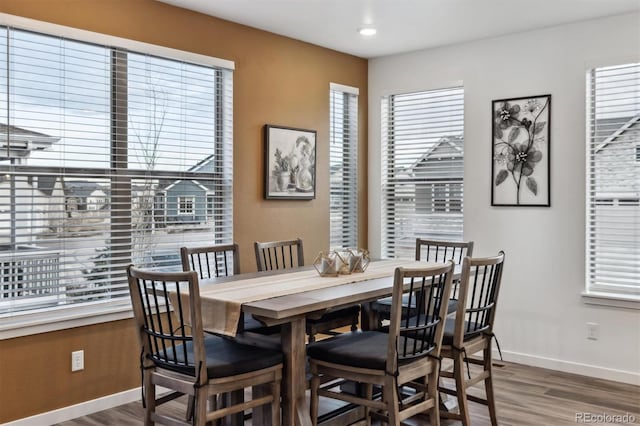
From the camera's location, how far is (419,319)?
110 inches

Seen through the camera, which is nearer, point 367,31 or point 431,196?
point 367,31

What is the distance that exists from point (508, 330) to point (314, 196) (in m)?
1.96

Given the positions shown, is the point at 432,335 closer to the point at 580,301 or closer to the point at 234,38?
the point at 580,301

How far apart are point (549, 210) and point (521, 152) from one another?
1.66 feet


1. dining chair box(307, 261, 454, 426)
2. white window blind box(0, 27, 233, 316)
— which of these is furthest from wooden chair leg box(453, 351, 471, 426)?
white window blind box(0, 27, 233, 316)

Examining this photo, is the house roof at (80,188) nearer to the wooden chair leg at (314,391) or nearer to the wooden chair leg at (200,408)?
the wooden chair leg at (200,408)

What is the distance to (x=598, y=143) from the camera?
4285 mm

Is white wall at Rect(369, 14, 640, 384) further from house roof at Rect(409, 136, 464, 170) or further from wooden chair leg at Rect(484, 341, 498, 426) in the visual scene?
wooden chair leg at Rect(484, 341, 498, 426)

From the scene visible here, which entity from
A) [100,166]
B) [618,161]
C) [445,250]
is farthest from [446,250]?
[100,166]

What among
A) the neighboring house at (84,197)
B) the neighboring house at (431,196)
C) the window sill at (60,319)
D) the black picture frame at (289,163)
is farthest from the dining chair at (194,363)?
the neighboring house at (431,196)

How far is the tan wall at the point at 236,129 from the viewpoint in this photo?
130 inches

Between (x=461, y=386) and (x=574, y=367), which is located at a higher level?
(x=461, y=386)

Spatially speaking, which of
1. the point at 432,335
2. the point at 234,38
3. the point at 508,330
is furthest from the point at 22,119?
the point at 508,330

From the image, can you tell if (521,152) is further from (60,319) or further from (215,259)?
(60,319)
